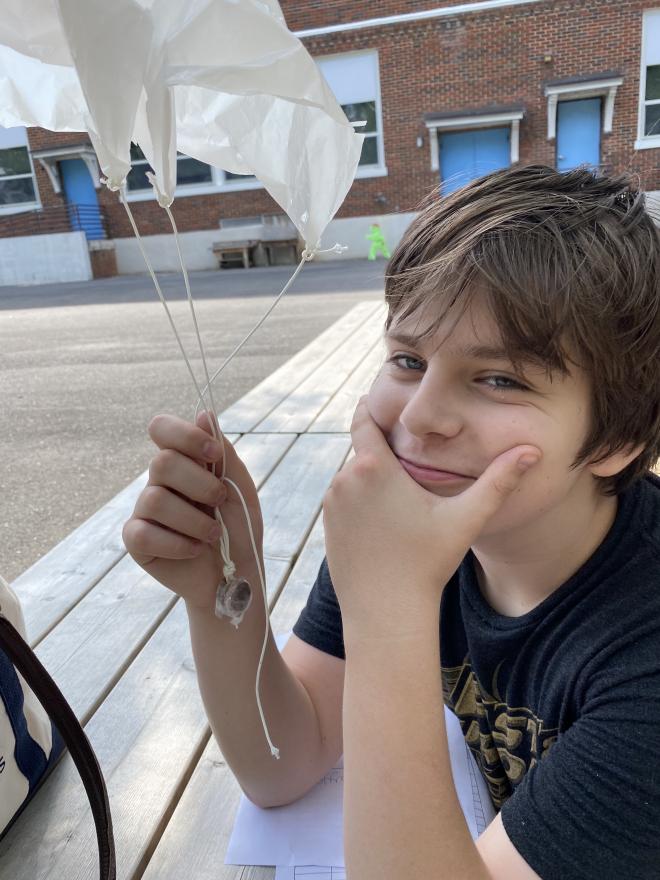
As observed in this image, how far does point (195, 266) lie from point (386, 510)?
16.6 m

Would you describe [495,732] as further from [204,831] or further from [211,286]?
[211,286]

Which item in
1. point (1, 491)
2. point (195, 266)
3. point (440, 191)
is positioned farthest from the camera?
point (195, 266)

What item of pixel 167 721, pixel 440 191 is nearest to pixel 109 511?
pixel 167 721

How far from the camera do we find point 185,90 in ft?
2.99

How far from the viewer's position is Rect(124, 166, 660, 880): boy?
78 cm

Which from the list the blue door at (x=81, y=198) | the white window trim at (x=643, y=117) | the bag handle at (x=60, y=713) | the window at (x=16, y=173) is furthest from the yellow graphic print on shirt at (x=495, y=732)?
the window at (x=16, y=173)

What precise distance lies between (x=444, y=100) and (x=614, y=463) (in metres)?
15.7

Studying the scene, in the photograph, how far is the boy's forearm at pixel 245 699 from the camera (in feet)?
3.66

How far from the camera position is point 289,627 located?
5.41 ft

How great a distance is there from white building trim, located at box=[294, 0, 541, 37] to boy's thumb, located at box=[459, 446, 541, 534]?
15873 mm

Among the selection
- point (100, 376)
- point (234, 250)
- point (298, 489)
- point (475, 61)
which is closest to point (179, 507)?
point (298, 489)

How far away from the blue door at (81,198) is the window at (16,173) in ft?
2.63

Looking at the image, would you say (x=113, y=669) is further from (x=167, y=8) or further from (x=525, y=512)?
(x=167, y=8)

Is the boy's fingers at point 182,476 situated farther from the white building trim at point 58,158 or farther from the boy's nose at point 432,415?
the white building trim at point 58,158
